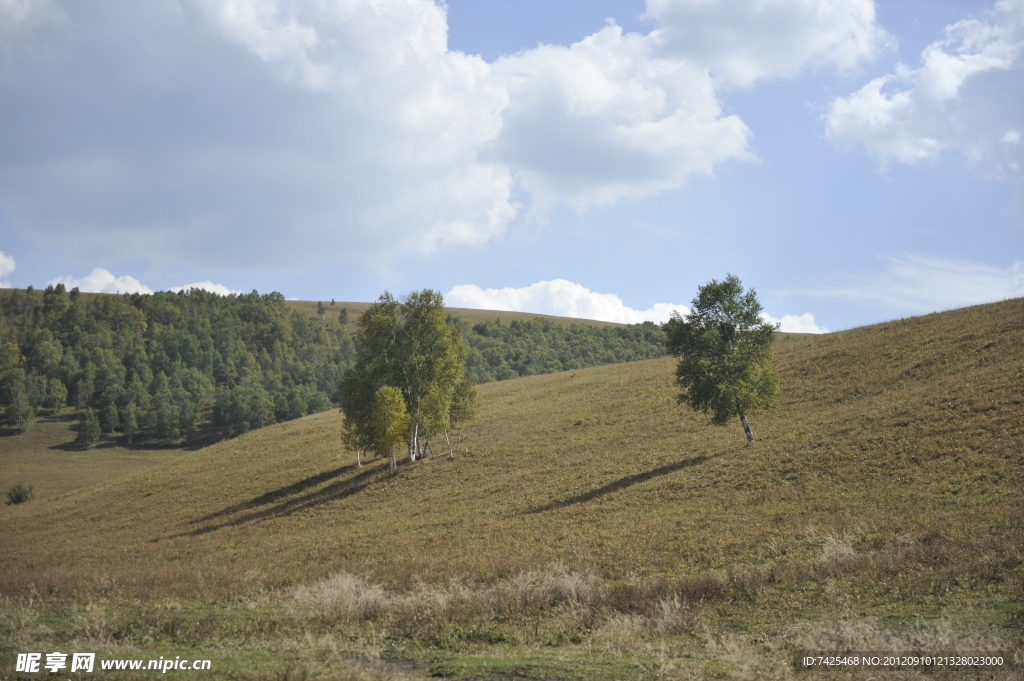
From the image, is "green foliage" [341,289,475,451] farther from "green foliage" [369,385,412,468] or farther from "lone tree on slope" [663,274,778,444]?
"lone tree on slope" [663,274,778,444]

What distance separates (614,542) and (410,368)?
28.7 metres

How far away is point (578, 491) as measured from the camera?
3462cm

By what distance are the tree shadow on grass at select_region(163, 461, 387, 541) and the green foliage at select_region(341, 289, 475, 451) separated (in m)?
2.78

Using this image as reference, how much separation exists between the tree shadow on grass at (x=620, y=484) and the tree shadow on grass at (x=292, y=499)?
1806 cm

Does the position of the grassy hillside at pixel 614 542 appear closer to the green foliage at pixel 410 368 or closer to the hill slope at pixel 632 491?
the hill slope at pixel 632 491

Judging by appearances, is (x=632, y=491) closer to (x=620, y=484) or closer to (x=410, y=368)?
(x=620, y=484)

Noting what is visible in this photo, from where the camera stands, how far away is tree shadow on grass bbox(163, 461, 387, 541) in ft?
138

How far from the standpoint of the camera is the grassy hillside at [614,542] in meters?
12.1

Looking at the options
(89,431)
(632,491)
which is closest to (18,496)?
(632,491)

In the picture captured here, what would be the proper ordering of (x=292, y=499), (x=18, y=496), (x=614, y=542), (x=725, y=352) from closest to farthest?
(x=614, y=542)
(x=725, y=352)
(x=292, y=499)
(x=18, y=496)

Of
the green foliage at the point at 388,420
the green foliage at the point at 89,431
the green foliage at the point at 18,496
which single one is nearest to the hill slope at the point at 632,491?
the green foliage at the point at 388,420

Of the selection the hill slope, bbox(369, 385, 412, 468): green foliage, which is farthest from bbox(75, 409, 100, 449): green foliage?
bbox(369, 385, 412, 468): green foliage

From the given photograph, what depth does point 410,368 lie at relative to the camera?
48781 mm

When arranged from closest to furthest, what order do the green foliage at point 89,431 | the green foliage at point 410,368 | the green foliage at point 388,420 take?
the green foliage at point 388,420
the green foliage at point 410,368
the green foliage at point 89,431
